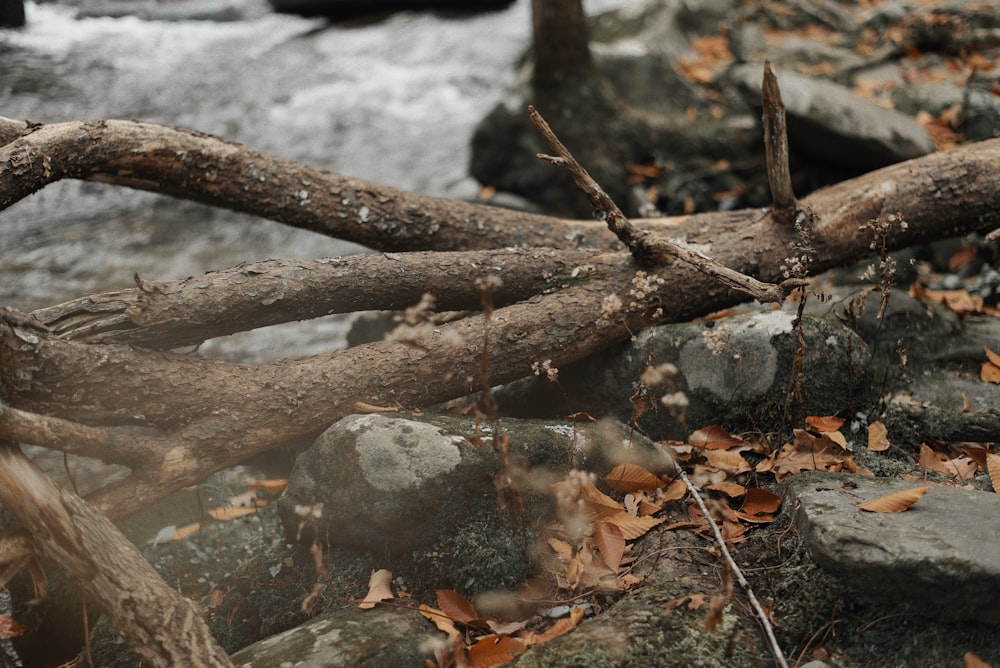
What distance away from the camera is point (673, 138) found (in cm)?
704

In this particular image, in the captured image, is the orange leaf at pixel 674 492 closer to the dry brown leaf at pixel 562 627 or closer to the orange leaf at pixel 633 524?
the orange leaf at pixel 633 524

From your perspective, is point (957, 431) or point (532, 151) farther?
point (532, 151)

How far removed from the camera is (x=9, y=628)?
9.59ft

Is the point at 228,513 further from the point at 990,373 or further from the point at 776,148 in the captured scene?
the point at 990,373

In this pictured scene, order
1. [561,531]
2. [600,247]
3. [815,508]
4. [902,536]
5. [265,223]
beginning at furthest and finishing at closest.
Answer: [265,223]
[600,247]
[561,531]
[815,508]
[902,536]

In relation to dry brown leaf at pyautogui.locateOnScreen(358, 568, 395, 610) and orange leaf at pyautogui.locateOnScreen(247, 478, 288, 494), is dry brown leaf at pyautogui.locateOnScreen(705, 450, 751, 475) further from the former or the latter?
orange leaf at pyautogui.locateOnScreen(247, 478, 288, 494)

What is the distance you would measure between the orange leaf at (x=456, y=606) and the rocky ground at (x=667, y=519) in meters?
0.03

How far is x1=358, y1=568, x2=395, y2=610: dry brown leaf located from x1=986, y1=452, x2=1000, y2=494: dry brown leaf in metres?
2.20

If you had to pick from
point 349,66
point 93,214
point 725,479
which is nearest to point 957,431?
point 725,479

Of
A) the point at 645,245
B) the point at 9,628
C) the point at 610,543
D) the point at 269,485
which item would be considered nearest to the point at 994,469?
the point at 610,543

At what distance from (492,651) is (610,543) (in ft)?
1.92

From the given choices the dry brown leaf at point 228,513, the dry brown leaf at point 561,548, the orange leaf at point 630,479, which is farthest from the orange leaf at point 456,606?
the dry brown leaf at point 228,513

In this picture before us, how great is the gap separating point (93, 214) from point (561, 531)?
6.33 m

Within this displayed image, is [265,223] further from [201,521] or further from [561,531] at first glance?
[561,531]
